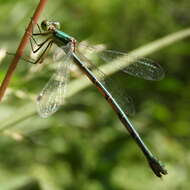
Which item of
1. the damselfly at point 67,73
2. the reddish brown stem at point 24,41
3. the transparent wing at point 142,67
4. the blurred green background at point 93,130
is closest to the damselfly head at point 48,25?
the damselfly at point 67,73

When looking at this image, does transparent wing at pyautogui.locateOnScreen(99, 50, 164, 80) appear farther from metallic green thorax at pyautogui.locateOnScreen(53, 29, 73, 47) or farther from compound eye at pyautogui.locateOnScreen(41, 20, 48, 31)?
compound eye at pyautogui.locateOnScreen(41, 20, 48, 31)

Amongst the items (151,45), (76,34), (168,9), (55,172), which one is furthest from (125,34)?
(151,45)

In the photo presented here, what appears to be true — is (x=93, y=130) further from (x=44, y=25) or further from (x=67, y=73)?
(x=44, y=25)

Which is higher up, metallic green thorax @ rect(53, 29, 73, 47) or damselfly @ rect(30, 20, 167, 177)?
metallic green thorax @ rect(53, 29, 73, 47)

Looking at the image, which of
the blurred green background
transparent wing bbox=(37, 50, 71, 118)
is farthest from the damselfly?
the blurred green background

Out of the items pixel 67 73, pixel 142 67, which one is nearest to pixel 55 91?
pixel 67 73

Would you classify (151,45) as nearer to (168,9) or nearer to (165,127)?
(165,127)

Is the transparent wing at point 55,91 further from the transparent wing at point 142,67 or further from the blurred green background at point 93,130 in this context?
the blurred green background at point 93,130
